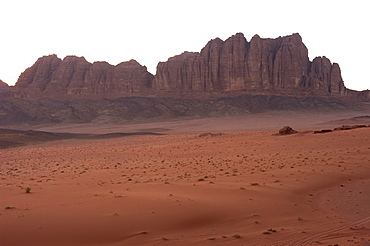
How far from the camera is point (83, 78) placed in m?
128

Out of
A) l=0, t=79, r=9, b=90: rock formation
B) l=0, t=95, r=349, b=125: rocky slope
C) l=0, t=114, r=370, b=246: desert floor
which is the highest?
l=0, t=79, r=9, b=90: rock formation

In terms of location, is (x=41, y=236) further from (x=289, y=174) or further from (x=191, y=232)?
(x=289, y=174)

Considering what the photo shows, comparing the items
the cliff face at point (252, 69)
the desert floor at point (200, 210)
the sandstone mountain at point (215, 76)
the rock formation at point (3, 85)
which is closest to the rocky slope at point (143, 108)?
the sandstone mountain at point (215, 76)

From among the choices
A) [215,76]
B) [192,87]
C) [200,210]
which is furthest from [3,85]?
[200,210]

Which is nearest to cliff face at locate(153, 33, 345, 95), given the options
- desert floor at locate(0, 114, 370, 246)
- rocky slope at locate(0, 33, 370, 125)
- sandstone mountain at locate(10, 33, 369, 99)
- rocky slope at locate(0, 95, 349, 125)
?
sandstone mountain at locate(10, 33, 369, 99)

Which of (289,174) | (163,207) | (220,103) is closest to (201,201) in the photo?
(163,207)

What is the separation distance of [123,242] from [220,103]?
104522 mm

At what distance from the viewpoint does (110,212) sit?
998 cm

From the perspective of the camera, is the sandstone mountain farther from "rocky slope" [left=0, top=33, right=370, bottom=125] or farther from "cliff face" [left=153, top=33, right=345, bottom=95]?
"rocky slope" [left=0, top=33, right=370, bottom=125]

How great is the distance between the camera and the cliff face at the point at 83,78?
124 meters

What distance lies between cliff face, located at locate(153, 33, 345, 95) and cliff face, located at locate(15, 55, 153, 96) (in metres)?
8.87

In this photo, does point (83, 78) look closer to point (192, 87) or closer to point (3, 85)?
point (3, 85)

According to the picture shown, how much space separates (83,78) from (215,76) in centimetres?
4895

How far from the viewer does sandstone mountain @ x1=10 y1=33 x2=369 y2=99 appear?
384 ft
